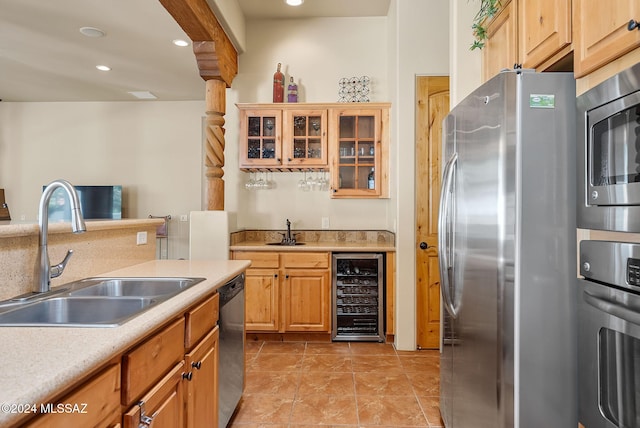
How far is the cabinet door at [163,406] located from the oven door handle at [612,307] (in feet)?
4.48

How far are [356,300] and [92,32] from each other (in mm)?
3894

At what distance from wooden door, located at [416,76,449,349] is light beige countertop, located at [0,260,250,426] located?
2.51 meters

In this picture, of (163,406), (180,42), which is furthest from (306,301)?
(180,42)

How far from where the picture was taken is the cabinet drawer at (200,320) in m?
1.38

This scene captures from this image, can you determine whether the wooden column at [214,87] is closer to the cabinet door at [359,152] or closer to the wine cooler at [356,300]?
the cabinet door at [359,152]

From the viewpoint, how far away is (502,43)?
1.80 meters

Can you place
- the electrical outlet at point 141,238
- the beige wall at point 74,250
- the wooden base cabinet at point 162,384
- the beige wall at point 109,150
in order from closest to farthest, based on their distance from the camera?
the wooden base cabinet at point 162,384 → the beige wall at point 74,250 → the electrical outlet at point 141,238 → the beige wall at point 109,150

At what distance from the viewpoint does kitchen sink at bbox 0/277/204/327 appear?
119cm

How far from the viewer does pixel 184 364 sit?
1.34m

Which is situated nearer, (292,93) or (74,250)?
(74,250)

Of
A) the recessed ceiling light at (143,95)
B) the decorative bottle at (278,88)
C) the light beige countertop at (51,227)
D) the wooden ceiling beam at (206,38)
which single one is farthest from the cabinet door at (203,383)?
the recessed ceiling light at (143,95)

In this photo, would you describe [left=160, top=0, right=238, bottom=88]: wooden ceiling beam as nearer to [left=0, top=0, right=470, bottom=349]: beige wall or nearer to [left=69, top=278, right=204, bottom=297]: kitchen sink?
[left=0, top=0, right=470, bottom=349]: beige wall

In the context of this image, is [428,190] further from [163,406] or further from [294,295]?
[163,406]

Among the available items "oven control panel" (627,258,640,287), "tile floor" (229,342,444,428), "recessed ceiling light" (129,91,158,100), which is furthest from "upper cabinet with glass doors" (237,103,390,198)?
"recessed ceiling light" (129,91,158,100)
